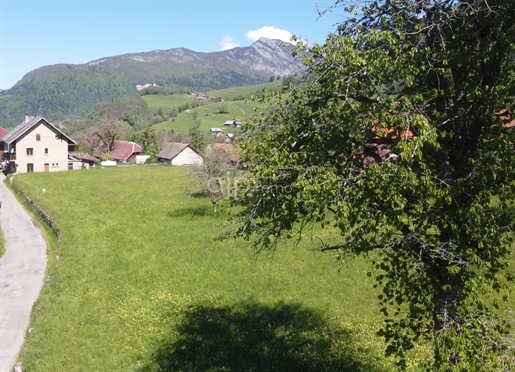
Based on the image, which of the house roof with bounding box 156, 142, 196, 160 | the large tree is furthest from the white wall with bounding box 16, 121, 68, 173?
the large tree

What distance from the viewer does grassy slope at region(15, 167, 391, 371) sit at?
16.4m

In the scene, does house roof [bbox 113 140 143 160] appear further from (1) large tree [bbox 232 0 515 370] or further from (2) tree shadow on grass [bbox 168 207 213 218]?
(1) large tree [bbox 232 0 515 370]

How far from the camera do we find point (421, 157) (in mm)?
7742

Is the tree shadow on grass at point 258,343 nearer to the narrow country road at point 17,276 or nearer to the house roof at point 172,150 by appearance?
the narrow country road at point 17,276

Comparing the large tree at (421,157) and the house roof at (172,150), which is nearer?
the large tree at (421,157)

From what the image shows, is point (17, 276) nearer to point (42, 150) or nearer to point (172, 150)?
point (42, 150)

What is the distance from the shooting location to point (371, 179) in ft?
27.0

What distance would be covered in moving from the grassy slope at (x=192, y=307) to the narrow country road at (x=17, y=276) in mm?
769

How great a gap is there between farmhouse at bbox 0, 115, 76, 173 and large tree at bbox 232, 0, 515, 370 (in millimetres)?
73837

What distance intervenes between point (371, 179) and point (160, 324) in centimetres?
1426

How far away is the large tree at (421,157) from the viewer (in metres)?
8.25

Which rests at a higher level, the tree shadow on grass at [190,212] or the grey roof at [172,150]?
the grey roof at [172,150]

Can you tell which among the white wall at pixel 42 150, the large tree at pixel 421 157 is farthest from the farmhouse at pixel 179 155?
the large tree at pixel 421 157

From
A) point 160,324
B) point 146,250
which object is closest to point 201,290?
point 160,324
